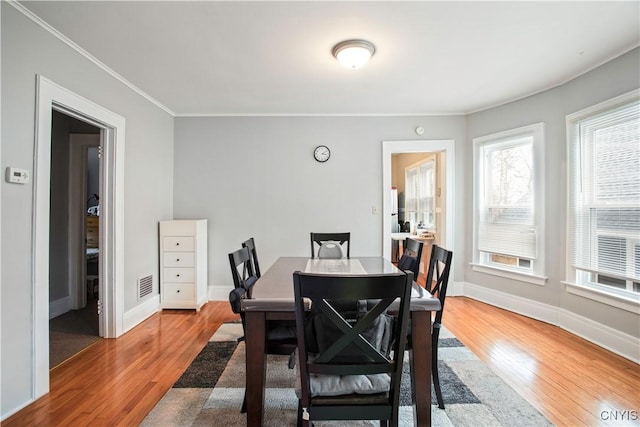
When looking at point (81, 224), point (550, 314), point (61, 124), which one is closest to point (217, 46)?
point (61, 124)

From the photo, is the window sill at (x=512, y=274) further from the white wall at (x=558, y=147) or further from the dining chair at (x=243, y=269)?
the dining chair at (x=243, y=269)

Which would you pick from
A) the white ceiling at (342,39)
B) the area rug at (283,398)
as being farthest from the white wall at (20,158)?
the area rug at (283,398)

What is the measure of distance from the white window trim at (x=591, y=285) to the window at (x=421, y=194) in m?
1.97

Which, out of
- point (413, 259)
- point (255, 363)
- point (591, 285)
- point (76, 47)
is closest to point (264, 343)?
point (255, 363)

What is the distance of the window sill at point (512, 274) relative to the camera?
131 inches

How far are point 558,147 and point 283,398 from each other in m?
3.56

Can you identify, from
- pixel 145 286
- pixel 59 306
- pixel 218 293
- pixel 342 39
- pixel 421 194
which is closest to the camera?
pixel 342 39

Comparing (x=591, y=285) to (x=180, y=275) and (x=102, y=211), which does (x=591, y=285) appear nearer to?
(x=180, y=275)

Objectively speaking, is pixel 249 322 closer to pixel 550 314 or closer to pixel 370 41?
pixel 370 41

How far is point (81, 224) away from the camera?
3699mm

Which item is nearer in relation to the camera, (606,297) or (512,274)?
(606,297)

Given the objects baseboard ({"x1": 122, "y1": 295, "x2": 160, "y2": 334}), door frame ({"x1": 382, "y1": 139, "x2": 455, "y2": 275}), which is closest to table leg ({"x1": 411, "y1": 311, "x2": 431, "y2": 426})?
door frame ({"x1": 382, "y1": 139, "x2": 455, "y2": 275})

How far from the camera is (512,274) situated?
360cm

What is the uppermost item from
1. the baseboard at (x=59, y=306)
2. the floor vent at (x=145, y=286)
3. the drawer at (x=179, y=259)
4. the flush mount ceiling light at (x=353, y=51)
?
the flush mount ceiling light at (x=353, y=51)
